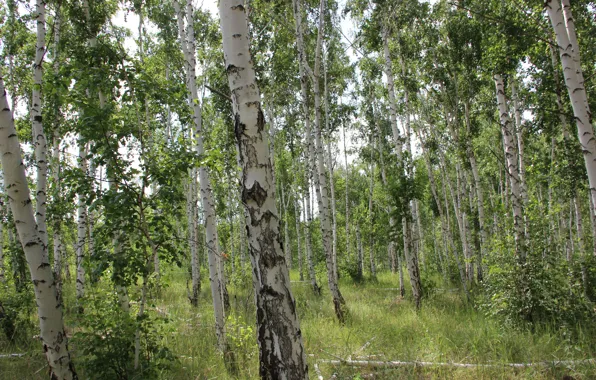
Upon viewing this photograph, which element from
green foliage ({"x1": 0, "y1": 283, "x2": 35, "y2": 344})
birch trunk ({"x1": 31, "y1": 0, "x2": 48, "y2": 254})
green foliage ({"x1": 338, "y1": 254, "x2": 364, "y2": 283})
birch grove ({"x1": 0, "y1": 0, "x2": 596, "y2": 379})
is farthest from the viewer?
green foliage ({"x1": 338, "y1": 254, "x2": 364, "y2": 283})

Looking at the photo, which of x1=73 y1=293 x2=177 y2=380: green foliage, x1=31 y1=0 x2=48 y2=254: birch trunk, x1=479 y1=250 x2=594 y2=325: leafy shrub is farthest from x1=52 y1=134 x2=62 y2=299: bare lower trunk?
x1=479 y1=250 x2=594 y2=325: leafy shrub

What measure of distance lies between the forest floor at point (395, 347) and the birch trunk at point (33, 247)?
891mm

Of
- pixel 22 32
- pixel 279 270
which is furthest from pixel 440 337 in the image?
pixel 22 32

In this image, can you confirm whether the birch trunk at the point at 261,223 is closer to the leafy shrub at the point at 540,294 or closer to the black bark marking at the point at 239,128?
the black bark marking at the point at 239,128

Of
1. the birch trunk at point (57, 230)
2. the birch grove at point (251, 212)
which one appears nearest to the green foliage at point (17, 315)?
the birch grove at point (251, 212)

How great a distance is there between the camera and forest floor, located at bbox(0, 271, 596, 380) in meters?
4.49

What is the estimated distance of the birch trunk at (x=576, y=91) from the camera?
4176 millimetres

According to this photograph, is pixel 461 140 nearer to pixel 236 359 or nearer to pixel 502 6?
pixel 502 6

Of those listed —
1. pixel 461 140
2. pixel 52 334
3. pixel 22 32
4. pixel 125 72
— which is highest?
pixel 22 32

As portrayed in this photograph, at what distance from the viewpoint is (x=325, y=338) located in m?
6.30

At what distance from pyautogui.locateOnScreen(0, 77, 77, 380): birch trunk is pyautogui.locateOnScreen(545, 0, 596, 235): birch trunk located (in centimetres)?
620

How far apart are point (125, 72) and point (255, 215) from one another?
2703 mm

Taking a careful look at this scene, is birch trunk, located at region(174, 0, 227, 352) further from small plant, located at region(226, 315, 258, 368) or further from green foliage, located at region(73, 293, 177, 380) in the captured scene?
green foliage, located at region(73, 293, 177, 380)

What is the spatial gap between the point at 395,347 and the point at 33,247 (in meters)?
5.21
